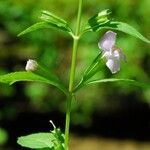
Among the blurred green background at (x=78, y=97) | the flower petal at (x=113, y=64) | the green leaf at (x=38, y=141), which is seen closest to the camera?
the flower petal at (x=113, y=64)

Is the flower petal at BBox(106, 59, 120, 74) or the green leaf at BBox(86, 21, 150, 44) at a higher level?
the green leaf at BBox(86, 21, 150, 44)

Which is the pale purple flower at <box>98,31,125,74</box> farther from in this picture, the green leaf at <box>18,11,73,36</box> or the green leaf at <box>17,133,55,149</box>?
the green leaf at <box>17,133,55,149</box>

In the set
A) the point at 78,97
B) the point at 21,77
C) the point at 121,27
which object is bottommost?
the point at 78,97

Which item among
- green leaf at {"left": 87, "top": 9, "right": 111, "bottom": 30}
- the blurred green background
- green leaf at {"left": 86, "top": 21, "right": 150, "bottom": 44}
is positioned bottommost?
the blurred green background

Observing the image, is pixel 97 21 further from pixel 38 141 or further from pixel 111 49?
pixel 38 141

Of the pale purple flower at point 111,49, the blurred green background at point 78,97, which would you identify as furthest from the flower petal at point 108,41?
the blurred green background at point 78,97

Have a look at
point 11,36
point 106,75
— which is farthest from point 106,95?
point 11,36

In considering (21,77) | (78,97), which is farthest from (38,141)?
(78,97)

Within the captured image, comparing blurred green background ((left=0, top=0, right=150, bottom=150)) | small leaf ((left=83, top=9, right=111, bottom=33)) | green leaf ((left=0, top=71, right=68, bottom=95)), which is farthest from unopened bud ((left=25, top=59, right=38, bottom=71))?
blurred green background ((left=0, top=0, right=150, bottom=150))

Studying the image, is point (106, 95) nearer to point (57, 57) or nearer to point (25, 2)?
point (57, 57)

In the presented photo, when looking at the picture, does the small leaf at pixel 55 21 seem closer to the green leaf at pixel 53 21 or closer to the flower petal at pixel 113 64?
the green leaf at pixel 53 21

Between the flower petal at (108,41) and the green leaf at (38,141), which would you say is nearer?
the flower petal at (108,41)
